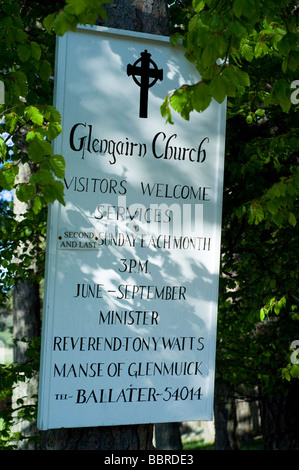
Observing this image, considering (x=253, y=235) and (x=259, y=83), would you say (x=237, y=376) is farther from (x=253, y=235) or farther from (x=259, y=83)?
(x=259, y=83)

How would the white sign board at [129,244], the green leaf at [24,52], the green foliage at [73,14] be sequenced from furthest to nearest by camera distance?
the white sign board at [129,244]
the green leaf at [24,52]
the green foliage at [73,14]

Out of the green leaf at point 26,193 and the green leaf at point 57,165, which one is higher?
the green leaf at point 57,165

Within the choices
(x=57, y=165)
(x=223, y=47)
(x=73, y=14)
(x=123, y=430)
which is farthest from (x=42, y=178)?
(x=123, y=430)

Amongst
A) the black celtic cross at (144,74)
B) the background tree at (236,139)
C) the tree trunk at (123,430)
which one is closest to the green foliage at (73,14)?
the background tree at (236,139)

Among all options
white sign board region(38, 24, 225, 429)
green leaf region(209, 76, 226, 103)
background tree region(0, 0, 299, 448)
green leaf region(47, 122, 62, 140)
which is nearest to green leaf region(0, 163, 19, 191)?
background tree region(0, 0, 299, 448)

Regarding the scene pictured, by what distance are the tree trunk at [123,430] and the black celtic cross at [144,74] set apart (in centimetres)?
34

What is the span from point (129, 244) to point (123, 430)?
1148 mm

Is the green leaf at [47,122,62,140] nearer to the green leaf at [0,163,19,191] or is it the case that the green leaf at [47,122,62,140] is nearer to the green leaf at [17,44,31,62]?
the green leaf at [0,163,19,191]

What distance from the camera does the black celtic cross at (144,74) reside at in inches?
152

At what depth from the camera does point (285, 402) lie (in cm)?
1020

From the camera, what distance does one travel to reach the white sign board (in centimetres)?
368

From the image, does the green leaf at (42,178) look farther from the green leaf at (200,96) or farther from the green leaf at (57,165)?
the green leaf at (200,96)

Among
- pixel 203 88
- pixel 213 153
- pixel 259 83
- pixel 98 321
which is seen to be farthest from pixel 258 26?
pixel 98 321
